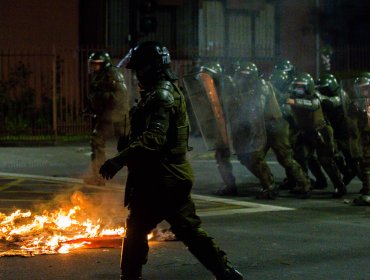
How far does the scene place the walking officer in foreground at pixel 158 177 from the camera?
5785 mm

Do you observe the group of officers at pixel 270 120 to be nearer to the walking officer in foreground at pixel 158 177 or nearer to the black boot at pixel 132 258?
the walking officer in foreground at pixel 158 177

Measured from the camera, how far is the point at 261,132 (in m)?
11.0

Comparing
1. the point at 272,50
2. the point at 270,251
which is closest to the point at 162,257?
the point at 270,251

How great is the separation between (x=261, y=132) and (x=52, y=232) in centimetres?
369

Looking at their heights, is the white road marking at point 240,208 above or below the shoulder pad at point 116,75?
below

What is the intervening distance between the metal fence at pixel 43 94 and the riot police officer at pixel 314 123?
7.97 m

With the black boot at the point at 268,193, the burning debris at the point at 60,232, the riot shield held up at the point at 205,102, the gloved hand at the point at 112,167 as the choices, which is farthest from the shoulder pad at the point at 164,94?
the black boot at the point at 268,193

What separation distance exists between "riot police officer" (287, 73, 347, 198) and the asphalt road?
375 mm

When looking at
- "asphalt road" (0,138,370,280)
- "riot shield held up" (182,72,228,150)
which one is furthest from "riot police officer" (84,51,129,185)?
"riot shield held up" (182,72,228,150)

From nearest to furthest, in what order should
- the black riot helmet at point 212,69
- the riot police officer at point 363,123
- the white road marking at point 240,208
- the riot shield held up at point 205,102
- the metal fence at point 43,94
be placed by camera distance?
1. the white road marking at point 240,208
2. the riot police officer at point 363,123
3. the riot shield held up at point 205,102
4. the black riot helmet at point 212,69
5. the metal fence at point 43,94

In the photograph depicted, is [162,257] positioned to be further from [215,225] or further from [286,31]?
[286,31]

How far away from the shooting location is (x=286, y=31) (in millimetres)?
22969

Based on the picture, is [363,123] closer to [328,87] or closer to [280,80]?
[328,87]

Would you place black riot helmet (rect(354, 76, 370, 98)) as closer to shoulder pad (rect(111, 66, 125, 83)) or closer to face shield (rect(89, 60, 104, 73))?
shoulder pad (rect(111, 66, 125, 83))
